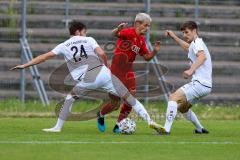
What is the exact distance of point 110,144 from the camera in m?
14.1

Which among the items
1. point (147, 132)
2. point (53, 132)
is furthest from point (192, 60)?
point (53, 132)

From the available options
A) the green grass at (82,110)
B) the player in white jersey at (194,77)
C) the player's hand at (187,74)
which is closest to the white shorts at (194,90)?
the player in white jersey at (194,77)

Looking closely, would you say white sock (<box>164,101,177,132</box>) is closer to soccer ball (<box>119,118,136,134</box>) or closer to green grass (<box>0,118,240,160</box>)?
green grass (<box>0,118,240,160</box>)

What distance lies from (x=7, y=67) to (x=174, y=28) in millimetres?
5011

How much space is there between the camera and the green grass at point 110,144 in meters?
12.6

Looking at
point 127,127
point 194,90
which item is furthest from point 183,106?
point 127,127

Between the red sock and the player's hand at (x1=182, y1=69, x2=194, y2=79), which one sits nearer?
Answer: the player's hand at (x1=182, y1=69, x2=194, y2=79)

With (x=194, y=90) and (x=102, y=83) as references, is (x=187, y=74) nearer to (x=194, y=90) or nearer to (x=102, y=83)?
(x=194, y=90)

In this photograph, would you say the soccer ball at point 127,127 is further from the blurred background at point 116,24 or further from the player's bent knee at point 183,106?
the blurred background at point 116,24

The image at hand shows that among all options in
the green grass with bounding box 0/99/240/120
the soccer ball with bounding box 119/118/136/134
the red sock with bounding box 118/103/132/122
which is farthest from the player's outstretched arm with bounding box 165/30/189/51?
the green grass with bounding box 0/99/240/120

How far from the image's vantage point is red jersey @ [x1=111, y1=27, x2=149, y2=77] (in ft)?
55.7

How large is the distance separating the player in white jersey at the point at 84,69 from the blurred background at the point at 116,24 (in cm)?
657

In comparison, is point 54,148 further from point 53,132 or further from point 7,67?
point 7,67

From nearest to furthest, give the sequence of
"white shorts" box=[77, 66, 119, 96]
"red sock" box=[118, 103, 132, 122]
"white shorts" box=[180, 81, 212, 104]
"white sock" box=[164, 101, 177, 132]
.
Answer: "white sock" box=[164, 101, 177, 132]
"white shorts" box=[180, 81, 212, 104]
"white shorts" box=[77, 66, 119, 96]
"red sock" box=[118, 103, 132, 122]
